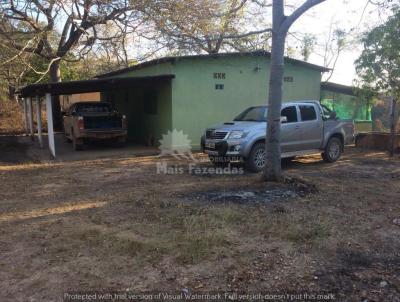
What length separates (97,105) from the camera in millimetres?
15781

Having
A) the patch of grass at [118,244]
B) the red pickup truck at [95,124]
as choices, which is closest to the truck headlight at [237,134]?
the patch of grass at [118,244]

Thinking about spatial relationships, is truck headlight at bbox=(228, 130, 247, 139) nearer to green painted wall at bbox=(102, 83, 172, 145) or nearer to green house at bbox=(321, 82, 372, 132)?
green painted wall at bbox=(102, 83, 172, 145)

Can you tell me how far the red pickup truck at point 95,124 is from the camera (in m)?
14.6

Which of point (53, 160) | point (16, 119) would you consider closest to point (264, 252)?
point (53, 160)

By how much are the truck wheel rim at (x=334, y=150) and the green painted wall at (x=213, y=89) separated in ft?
14.5

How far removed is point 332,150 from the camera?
39.2ft

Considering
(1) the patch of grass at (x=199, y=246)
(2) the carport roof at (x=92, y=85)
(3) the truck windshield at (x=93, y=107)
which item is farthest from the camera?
(3) the truck windshield at (x=93, y=107)

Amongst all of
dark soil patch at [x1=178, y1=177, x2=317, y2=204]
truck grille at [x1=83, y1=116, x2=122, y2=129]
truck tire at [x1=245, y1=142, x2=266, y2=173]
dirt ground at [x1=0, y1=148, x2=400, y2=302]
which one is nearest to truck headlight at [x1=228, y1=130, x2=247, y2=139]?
truck tire at [x1=245, y1=142, x2=266, y2=173]

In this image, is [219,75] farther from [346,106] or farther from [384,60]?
[346,106]

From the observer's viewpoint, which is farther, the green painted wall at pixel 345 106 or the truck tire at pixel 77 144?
the green painted wall at pixel 345 106

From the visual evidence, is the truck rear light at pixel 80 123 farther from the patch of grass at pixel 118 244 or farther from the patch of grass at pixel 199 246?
the patch of grass at pixel 199 246

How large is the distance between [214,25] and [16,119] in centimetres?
1836

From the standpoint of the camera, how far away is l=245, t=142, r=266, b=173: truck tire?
10.1 metres

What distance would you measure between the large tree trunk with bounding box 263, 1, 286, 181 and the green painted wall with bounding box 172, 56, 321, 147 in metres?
6.34
